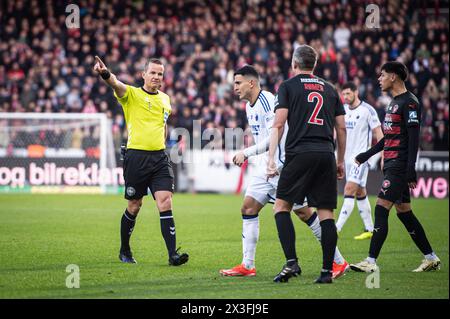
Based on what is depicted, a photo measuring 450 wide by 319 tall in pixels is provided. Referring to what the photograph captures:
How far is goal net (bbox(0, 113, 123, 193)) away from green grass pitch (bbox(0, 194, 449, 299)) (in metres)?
4.45

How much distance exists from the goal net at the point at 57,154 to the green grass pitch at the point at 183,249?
4.45 m

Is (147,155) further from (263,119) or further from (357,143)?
(357,143)

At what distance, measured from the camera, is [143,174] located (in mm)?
9125

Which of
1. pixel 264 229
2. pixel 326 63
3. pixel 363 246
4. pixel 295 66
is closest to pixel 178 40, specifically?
pixel 326 63

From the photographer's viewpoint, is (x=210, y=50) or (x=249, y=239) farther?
(x=210, y=50)

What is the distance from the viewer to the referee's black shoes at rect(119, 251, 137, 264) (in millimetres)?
9203

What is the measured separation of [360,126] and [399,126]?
4.34 meters

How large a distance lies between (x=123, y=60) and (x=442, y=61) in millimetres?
11178

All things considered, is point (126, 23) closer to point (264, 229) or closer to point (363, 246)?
point (264, 229)

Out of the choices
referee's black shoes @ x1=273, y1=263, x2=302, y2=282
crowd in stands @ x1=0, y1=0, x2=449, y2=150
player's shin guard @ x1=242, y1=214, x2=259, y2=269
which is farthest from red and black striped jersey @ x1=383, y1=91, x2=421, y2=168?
crowd in stands @ x1=0, y1=0, x2=449, y2=150

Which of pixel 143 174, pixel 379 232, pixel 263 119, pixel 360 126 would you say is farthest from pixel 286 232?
pixel 360 126

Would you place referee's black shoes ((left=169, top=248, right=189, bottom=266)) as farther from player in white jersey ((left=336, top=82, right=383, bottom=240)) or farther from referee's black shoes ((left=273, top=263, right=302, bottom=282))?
player in white jersey ((left=336, top=82, right=383, bottom=240))

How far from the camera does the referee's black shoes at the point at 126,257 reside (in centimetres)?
920

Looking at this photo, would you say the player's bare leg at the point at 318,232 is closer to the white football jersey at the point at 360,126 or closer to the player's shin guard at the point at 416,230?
the player's shin guard at the point at 416,230
